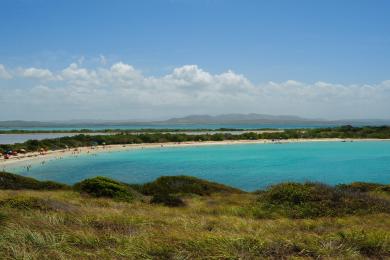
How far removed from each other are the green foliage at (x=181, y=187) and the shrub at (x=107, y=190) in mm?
2488

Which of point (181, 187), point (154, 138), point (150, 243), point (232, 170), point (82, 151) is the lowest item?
point (232, 170)

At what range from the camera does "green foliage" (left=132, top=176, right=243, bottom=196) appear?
2006 centimetres

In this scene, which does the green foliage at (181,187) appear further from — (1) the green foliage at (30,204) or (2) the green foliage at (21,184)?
(1) the green foliage at (30,204)

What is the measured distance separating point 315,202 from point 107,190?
903cm

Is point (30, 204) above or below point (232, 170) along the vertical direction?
above

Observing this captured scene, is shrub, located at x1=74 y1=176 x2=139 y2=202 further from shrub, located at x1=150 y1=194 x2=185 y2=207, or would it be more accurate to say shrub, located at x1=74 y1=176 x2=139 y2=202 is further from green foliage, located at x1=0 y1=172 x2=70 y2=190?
green foliage, located at x1=0 y1=172 x2=70 y2=190

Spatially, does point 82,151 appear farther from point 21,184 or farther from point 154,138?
point 21,184

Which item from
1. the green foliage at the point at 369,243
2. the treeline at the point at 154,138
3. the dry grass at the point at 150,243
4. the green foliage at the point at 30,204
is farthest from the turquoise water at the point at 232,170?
the dry grass at the point at 150,243

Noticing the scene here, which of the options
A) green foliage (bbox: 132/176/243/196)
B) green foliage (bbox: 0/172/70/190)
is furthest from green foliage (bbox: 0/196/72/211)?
green foliage (bbox: 0/172/70/190)

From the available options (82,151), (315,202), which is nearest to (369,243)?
(315,202)

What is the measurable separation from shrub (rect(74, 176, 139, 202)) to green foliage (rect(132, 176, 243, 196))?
2488mm

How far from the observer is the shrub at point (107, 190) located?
1695cm

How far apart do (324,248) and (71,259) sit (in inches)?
145

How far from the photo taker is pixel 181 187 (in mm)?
20328
